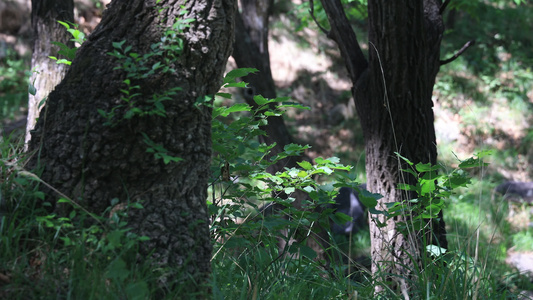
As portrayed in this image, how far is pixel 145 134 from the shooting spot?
177cm

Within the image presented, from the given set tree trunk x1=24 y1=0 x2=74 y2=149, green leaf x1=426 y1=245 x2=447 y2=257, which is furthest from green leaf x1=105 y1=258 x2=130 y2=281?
tree trunk x1=24 y1=0 x2=74 y2=149

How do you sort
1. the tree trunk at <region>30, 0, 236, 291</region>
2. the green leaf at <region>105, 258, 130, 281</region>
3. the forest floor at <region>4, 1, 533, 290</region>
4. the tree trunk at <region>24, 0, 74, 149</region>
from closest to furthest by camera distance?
1. the green leaf at <region>105, 258, 130, 281</region>
2. the tree trunk at <region>30, 0, 236, 291</region>
3. the tree trunk at <region>24, 0, 74, 149</region>
4. the forest floor at <region>4, 1, 533, 290</region>

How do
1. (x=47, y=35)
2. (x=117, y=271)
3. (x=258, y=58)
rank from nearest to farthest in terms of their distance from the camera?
(x=117, y=271) < (x=47, y=35) < (x=258, y=58)

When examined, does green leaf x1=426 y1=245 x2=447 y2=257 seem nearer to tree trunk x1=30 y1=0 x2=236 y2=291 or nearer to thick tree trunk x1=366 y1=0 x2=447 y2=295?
thick tree trunk x1=366 y1=0 x2=447 y2=295

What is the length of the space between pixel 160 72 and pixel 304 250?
3.54ft

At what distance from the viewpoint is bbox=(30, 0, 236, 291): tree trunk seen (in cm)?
175

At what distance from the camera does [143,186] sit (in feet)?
5.90

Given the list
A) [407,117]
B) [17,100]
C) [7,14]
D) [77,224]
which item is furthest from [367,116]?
[7,14]

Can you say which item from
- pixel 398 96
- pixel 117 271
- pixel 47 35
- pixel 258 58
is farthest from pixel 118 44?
pixel 258 58

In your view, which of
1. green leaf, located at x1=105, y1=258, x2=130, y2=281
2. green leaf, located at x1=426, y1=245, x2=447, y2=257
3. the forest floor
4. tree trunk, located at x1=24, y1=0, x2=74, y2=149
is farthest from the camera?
the forest floor

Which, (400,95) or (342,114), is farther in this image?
(342,114)

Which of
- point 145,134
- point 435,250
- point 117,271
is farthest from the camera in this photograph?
point 435,250

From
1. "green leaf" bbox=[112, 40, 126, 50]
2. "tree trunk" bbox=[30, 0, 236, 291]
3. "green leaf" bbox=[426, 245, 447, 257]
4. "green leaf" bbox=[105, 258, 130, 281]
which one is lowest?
"green leaf" bbox=[105, 258, 130, 281]

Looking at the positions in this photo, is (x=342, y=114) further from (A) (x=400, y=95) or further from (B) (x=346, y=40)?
(A) (x=400, y=95)
